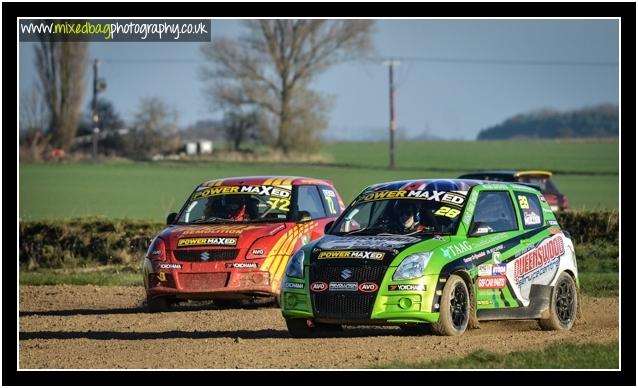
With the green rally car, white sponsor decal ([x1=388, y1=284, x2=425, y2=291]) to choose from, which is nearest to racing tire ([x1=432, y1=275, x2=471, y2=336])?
the green rally car

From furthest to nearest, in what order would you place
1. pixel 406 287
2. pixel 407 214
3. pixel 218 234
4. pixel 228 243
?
pixel 218 234 → pixel 228 243 → pixel 407 214 → pixel 406 287

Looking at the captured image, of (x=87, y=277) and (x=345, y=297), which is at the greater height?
(x=345, y=297)

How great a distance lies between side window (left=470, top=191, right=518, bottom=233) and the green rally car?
0.01 metres

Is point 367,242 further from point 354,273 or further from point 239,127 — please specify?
point 239,127

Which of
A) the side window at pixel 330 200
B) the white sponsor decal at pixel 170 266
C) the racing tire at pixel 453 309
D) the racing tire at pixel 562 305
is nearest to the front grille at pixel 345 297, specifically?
the racing tire at pixel 453 309

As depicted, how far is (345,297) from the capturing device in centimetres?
1335

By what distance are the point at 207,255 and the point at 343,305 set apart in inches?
142

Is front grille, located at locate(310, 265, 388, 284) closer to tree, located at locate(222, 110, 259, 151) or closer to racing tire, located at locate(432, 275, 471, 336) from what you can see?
racing tire, located at locate(432, 275, 471, 336)

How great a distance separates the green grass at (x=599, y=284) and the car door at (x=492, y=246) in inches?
218

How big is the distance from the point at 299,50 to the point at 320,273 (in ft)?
222

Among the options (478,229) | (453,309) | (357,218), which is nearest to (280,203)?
(357,218)

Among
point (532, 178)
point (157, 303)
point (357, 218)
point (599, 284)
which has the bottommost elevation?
point (599, 284)

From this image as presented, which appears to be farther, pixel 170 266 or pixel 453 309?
pixel 170 266

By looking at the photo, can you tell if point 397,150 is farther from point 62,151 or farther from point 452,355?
point 452,355
